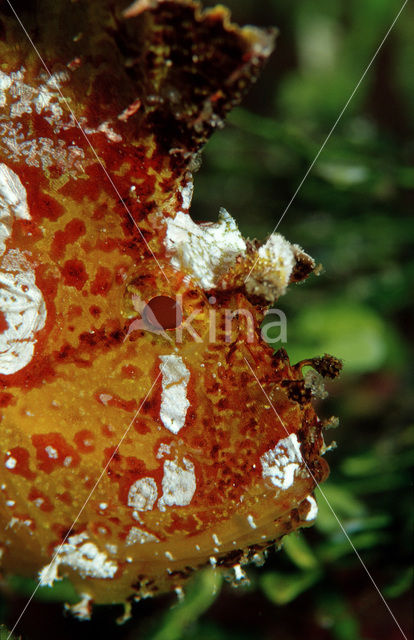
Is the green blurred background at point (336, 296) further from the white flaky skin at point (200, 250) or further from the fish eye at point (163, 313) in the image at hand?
the white flaky skin at point (200, 250)

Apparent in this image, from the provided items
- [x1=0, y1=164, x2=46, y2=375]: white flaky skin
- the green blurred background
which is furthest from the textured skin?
the green blurred background

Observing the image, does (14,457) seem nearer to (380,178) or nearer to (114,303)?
(114,303)

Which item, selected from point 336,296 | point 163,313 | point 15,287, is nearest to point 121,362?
point 163,313

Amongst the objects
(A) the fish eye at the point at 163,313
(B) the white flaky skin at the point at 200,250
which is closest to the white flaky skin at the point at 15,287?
(A) the fish eye at the point at 163,313

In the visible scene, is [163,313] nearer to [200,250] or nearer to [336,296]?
[200,250]

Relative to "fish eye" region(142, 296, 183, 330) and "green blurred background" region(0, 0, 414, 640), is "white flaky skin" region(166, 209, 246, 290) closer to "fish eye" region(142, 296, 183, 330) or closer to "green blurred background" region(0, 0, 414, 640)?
"fish eye" region(142, 296, 183, 330)

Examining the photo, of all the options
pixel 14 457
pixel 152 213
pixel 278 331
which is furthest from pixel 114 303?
pixel 278 331
